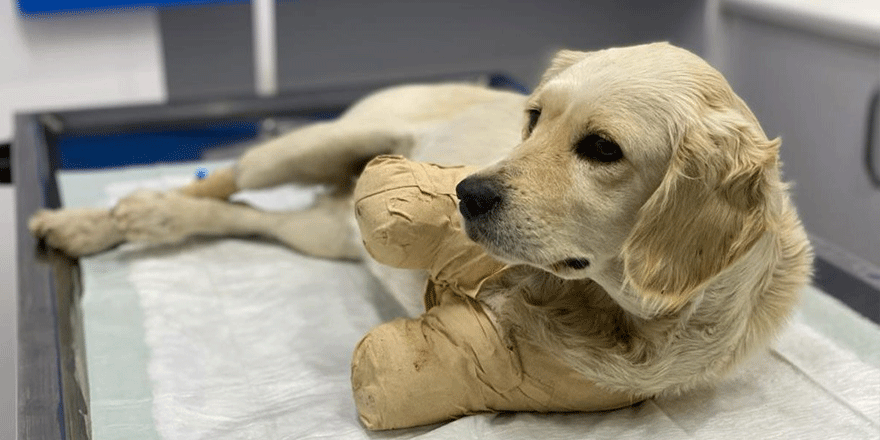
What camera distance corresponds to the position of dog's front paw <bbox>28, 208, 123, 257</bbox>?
1.84m

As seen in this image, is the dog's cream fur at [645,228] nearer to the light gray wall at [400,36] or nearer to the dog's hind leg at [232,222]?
the dog's hind leg at [232,222]

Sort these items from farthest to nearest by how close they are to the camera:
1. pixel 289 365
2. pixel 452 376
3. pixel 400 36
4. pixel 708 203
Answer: pixel 400 36 → pixel 289 365 → pixel 452 376 → pixel 708 203

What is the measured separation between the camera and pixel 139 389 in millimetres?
1410

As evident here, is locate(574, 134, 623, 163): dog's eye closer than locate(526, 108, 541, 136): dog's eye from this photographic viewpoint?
Yes

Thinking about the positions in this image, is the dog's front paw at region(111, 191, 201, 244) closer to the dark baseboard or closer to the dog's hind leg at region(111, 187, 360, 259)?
the dog's hind leg at region(111, 187, 360, 259)

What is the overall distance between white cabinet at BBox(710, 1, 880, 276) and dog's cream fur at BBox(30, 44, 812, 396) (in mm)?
1383

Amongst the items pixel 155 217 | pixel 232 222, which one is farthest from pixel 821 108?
pixel 155 217

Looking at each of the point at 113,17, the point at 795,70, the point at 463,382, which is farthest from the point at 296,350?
the point at 795,70

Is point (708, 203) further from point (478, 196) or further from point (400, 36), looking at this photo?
point (400, 36)

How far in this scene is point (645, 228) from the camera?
1.11m

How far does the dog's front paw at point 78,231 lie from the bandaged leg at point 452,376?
77 cm

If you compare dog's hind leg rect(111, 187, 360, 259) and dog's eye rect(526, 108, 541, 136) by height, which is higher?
dog's eye rect(526, 108, 541, 136)

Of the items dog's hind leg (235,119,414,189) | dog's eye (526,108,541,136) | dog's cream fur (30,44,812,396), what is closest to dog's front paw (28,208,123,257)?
dog's hind leg (235,119,414,189)

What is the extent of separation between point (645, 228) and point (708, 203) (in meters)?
0.07
